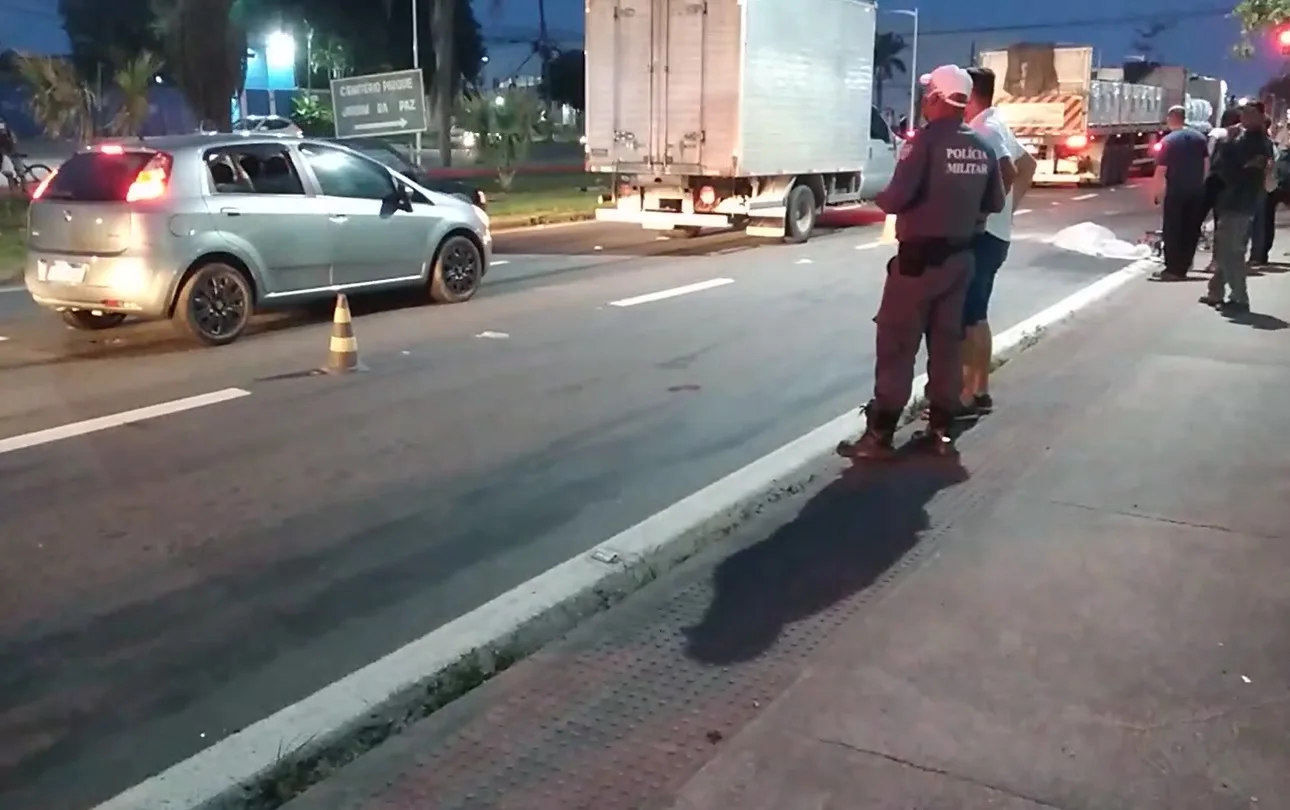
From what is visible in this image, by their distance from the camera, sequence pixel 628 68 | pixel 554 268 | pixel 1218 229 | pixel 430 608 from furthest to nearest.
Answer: pixel 628 68 → pixel 554 268 → pixel 1218 229 → pixel 430 608

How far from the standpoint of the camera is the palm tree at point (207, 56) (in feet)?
70.1

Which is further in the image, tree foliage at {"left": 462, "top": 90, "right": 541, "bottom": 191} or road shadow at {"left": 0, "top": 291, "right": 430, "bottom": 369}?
tree foliage at {"left": 462, "top": 90, "right": 541, "bottom": 191}

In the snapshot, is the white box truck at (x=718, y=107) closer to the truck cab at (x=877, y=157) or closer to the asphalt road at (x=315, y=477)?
the truck cab at (x=877, y=157)

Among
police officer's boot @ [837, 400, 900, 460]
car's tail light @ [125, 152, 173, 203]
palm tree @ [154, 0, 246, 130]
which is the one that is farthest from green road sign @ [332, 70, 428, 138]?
police officer's boot @ [837, 400, 900, 460]

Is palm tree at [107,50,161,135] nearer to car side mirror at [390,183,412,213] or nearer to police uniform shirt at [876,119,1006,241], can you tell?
car side mirror at [390,183,412,213]

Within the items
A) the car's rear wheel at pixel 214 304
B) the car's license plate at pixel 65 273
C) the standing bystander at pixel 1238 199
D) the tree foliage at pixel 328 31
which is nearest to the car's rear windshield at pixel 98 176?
the car's license plate at pixel 65 273

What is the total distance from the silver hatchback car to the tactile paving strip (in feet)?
19.2

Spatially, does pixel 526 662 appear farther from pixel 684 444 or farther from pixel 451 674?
pixel 684 444

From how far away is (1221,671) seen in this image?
4.20 m

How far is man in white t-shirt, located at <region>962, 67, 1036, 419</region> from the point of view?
693cm

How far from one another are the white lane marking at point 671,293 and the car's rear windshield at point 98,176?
14.8 feet

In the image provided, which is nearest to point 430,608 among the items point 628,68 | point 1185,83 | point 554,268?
point 554,268

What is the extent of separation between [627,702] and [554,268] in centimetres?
1158

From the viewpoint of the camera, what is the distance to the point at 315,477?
21.6 feet
